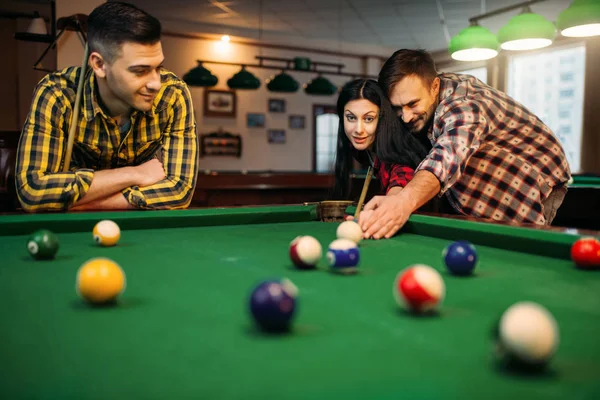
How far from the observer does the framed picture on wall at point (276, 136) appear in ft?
36.0

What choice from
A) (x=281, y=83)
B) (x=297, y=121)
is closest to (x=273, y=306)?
(x=281, y=83)

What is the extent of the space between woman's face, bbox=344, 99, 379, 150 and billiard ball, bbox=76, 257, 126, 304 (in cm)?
203

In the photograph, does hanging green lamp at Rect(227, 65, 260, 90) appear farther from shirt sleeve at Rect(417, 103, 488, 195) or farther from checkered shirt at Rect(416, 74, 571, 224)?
shirt sleeve at Rect(417, 103, 488, 195)

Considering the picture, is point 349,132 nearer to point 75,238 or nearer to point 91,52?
point 91,52

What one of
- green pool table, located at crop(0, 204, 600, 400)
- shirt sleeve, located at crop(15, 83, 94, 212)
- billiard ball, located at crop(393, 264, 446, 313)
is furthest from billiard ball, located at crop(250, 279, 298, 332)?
shirt sleeve, located at crop(15, 83, 94, 212)

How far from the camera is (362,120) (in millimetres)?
2943

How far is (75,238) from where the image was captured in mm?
1983

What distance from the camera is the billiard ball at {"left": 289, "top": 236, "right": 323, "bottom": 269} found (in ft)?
4.69

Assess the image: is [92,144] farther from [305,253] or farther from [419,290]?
[419,290]

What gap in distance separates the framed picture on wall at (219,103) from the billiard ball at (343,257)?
358 inches

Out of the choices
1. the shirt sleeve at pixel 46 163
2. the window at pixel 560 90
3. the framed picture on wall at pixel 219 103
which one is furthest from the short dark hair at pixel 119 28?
the window at pixel 560 90

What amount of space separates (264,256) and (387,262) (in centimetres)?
37

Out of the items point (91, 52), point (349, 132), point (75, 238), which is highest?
point (91, 52)

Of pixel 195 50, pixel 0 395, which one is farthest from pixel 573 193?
pixel 195 50
